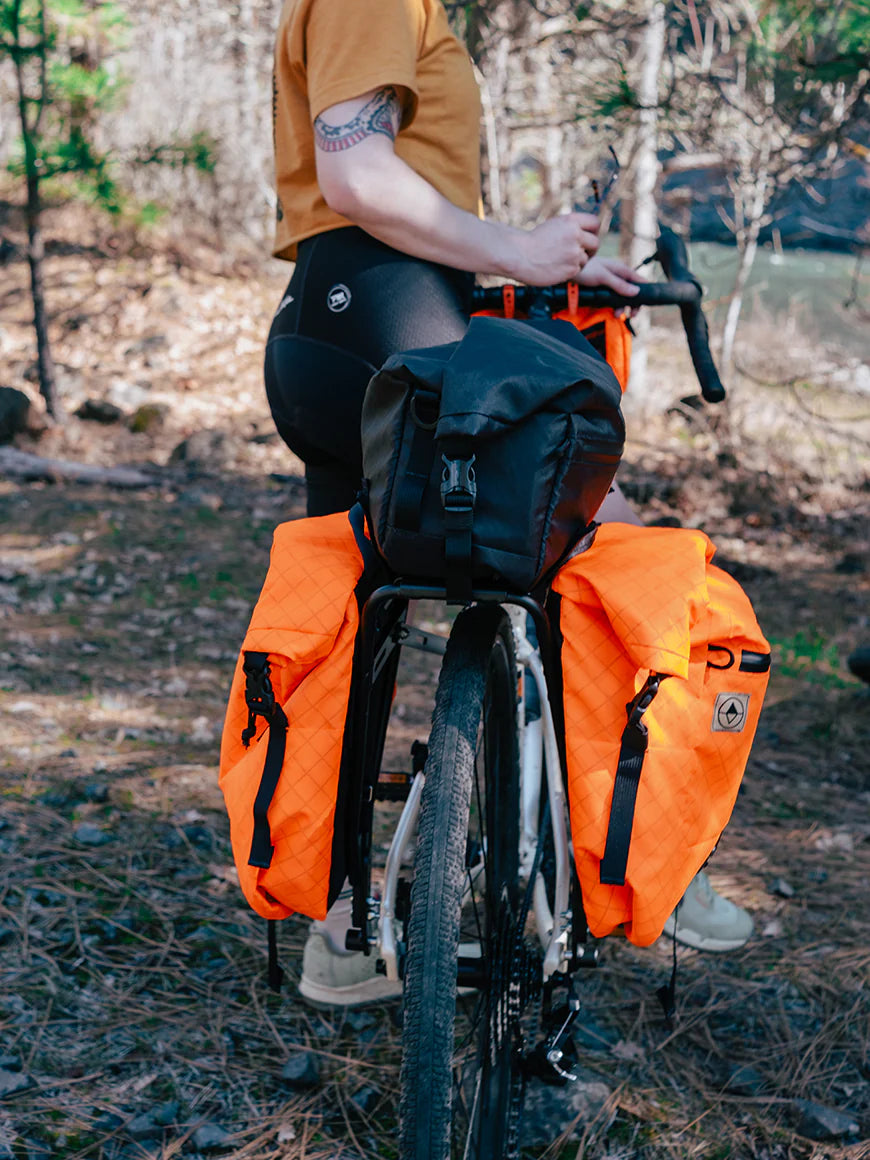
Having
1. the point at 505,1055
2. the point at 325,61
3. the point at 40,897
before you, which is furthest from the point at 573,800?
the point at 40,897

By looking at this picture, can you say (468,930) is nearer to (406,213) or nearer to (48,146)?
(406,213)

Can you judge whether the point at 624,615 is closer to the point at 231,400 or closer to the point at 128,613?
the point at 128,613

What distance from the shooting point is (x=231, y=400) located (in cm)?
880

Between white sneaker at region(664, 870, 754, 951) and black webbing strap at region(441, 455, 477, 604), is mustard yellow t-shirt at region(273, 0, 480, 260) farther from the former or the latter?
white sneaker at region(664, 870, 754, 951)

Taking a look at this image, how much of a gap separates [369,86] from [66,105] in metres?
10.5

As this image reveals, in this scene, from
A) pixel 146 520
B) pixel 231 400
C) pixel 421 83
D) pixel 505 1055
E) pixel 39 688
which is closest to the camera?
pixel 505 1055

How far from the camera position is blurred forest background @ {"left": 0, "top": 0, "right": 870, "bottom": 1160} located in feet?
6.10

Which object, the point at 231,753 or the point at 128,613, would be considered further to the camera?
the point at 128,613

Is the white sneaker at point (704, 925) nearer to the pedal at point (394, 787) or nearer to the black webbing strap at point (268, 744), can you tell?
the pedal at point (394, 787)

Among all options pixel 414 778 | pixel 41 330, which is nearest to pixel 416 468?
pixel 414 778

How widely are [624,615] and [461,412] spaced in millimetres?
354

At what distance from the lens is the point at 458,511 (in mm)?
1235

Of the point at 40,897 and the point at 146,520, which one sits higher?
the point at 40,897

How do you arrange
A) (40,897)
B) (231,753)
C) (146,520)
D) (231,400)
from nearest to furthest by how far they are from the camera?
(231,753)
(40,897)
(146,520)
(231,400)
